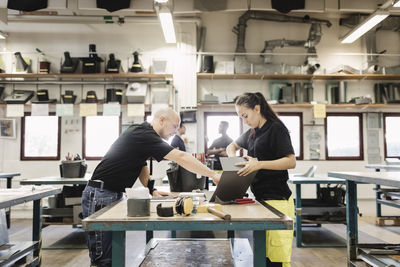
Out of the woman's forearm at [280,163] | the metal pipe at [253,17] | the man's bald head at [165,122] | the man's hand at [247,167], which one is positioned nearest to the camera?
the man's hand at [247,167]

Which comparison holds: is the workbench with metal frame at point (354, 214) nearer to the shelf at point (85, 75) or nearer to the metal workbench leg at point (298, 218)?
the metal workbench leg at point (298, 218)

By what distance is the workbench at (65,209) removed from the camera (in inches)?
144

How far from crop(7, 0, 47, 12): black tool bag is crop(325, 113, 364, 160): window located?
541 cm

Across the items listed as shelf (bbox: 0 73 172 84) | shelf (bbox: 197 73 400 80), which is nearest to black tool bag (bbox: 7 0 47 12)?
shelf (bbox: 0 73 172 84)

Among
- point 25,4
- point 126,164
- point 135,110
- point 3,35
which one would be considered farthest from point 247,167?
point 3,35

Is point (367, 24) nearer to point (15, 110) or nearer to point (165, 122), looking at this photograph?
point (165, 122)

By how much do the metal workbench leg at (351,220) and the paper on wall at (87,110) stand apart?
14.9 ft

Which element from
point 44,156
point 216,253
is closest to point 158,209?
point 216,253

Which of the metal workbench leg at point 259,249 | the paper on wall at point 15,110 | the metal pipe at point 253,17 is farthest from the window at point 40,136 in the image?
the metal workbench leg at point 259,249

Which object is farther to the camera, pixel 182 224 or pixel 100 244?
pixel 100 244

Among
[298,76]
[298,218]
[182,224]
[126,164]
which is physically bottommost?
[298,218]

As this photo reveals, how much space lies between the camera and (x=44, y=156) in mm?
6035

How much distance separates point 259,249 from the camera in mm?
1339

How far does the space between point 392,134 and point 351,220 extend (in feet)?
15.7
